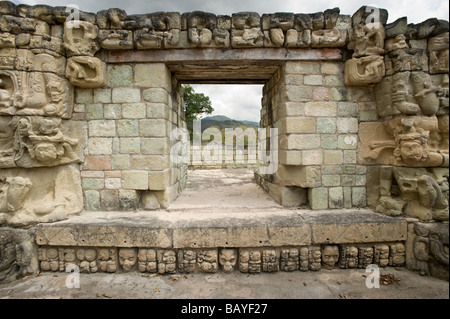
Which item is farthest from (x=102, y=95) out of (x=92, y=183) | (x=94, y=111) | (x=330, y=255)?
(x=330, y=255)

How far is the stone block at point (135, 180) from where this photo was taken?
3074mm

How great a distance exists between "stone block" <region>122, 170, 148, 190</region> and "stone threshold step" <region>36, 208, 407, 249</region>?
1.57ft

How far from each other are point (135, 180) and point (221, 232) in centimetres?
141

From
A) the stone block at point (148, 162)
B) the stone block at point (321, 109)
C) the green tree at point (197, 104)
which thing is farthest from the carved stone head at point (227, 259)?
the green tree at point (197, 104)

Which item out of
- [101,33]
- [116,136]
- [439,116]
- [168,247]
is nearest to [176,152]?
[116,136]

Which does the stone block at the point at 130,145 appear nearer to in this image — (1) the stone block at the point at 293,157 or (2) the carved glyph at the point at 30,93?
(2) the carved glyph at the point at 30,93

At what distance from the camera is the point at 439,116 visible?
274cm

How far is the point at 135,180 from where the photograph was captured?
308 cm

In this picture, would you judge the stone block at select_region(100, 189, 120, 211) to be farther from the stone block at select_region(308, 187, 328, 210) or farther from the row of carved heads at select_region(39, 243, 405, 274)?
the stone block at select_region(308, 187, 328, 210)

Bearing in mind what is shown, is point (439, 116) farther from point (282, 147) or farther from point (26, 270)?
point (26, 270)

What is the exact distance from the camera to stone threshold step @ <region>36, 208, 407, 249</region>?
2.64 meters

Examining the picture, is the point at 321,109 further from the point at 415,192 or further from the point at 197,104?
the point at 197,104

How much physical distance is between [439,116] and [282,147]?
1923 millimetres

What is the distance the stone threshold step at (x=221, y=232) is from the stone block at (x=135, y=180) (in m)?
0.48
